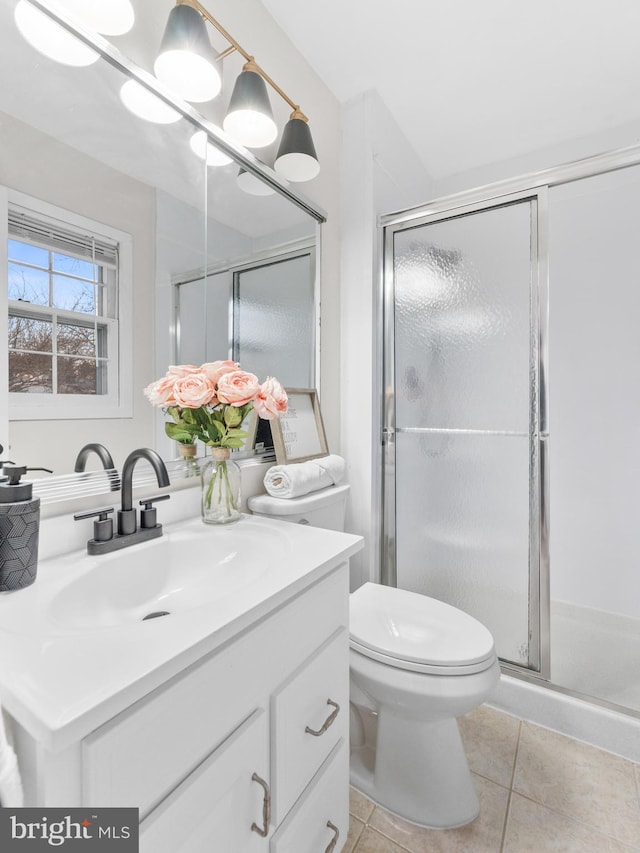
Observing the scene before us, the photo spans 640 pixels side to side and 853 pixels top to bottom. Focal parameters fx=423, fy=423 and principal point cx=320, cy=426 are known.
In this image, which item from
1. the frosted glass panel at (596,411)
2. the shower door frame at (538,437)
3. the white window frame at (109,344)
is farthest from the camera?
the frosted glass panel at (596,411)

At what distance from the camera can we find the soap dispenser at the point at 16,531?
27.1 inches

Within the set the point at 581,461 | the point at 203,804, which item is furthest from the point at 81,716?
the point at 581,461

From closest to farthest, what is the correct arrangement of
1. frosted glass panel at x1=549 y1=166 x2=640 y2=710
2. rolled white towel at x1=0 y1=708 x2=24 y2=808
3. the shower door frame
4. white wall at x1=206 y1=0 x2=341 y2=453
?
rolled white towel at x1=0 y1=708 x2=24 y2=808 < white wall at x1=206 y1=0 x2=341 y2=453 < the shower door frame < frosted glass panel at x1=549 y1=166 x2=640 y2=710

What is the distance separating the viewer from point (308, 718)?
0.83 meters

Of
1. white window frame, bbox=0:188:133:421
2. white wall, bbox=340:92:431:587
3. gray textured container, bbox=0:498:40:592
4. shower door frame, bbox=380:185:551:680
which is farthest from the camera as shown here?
white wall, bbox=340:92:431:587

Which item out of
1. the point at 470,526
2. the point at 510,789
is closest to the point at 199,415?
the point at 470,526

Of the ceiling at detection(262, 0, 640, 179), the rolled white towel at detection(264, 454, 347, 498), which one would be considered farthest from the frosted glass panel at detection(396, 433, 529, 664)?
the ceiling at detection(262, 0, 640, 179)

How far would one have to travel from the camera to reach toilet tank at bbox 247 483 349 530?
1312mm

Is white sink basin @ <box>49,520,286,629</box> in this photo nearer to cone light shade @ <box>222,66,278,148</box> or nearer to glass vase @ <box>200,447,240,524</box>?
glass vase @ <box>200,447,240,524</box>

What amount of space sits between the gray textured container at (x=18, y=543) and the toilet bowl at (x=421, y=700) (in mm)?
865

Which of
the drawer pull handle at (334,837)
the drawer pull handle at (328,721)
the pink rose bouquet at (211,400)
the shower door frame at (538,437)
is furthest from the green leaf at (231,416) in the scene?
the shower door frame at (538,437)

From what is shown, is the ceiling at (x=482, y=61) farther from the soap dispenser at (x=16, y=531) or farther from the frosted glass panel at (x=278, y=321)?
the soap dispenser at (x=16, y=531)

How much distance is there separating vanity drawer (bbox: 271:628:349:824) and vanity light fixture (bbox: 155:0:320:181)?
4.51 ft

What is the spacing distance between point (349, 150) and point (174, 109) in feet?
3.13
